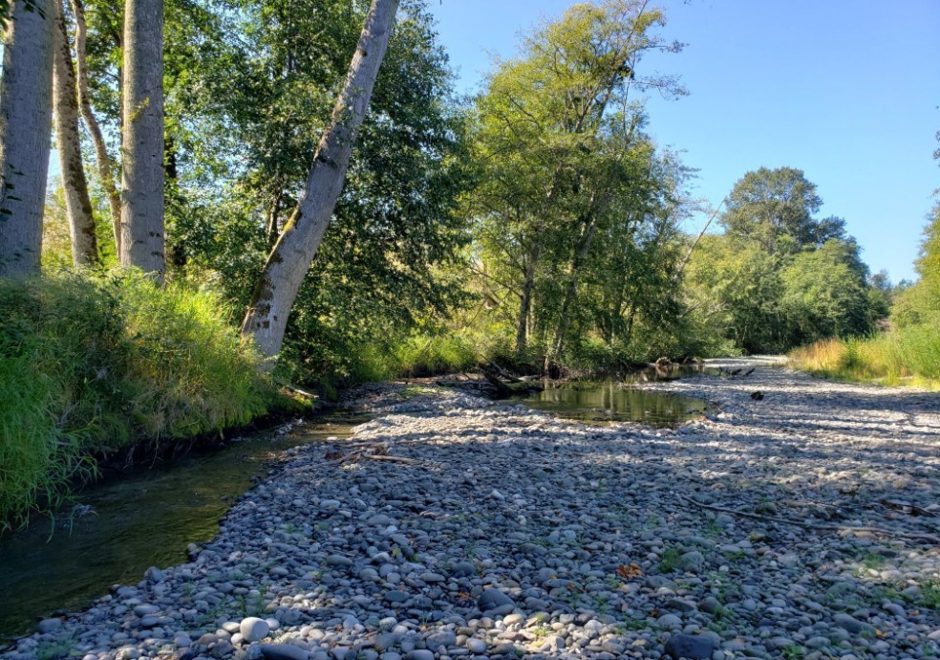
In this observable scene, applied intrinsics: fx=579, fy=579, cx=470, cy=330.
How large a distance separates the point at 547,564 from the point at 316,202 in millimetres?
7484

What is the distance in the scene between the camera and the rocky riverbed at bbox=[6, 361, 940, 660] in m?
2.49

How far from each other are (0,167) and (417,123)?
6864mm

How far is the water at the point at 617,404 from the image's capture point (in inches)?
448

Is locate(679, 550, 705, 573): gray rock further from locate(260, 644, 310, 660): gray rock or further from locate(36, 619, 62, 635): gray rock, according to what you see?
locate(36, 619, 62, 635): gray rock

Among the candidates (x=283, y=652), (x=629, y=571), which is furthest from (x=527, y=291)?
(x=283, y=652)

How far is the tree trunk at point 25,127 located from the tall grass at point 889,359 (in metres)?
19.6

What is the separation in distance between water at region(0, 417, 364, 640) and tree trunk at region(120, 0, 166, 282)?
375 cm

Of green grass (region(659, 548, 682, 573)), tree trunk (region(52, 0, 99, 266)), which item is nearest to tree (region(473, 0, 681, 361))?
tree trunk (region(52, 0, 99, 266))

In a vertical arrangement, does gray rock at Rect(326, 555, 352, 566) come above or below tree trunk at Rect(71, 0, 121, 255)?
below

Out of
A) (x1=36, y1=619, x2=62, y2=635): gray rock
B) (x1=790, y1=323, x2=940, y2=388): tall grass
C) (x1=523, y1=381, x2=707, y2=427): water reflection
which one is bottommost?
(x1=523, y1=381, x2=707, y2=427): water reflection

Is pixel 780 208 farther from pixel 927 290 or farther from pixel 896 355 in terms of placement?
pixel 896 355

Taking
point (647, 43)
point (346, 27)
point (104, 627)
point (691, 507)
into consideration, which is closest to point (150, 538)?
point (104, 627)

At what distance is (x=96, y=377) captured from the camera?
5.56 m

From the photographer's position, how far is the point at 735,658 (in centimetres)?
236
